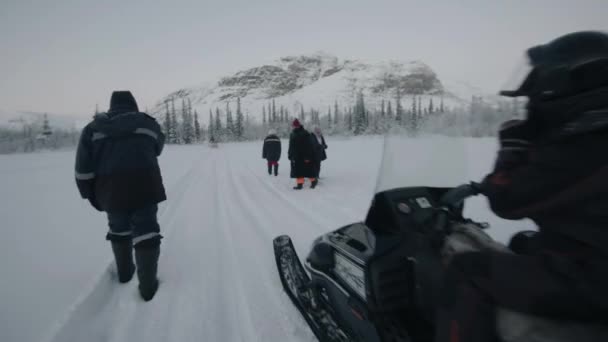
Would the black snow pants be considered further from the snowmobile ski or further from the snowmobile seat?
the snowmobile ski

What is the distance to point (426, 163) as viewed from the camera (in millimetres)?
1919

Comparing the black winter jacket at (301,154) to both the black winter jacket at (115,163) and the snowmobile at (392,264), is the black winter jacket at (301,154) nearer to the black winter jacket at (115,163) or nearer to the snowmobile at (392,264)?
Result: the black winter jacket at (115,163)

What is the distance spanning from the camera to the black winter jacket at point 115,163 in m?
2.72

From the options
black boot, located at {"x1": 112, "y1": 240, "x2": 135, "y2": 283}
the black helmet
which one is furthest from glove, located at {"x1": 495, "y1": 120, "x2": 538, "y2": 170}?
black boot, located at {"x1": 112, "y1": 240, "x2": 135, "y2": 283}

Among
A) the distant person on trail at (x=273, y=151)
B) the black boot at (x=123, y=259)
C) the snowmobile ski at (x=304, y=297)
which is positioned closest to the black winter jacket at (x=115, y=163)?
the black boot at (x=123, y=259)

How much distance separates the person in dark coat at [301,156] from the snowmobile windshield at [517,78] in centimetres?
691

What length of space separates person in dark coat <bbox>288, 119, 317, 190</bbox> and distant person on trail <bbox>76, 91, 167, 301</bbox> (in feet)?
17.9

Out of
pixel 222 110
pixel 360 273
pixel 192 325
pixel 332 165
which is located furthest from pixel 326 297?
pixel 222 110

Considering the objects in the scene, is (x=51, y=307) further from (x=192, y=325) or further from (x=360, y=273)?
(x=360, y=273)

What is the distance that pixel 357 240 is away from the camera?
6.57 feet

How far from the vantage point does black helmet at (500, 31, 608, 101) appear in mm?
1013

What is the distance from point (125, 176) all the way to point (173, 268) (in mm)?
1270

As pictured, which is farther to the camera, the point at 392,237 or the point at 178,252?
the point at 178,252

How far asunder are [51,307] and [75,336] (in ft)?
1.52
